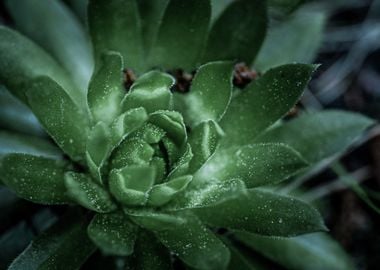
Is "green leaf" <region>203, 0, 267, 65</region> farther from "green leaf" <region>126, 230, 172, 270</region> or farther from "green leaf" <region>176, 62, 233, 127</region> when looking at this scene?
"green leaf" <region>126, 230, 172, 270</region>

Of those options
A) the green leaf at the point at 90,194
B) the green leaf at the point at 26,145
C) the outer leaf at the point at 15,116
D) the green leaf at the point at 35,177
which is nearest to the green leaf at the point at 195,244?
the green leaf at the point at 90,194

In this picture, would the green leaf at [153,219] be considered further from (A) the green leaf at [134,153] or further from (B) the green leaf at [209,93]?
(B) the green leaf at [209,93]

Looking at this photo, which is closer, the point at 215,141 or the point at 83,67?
the point at 215,141

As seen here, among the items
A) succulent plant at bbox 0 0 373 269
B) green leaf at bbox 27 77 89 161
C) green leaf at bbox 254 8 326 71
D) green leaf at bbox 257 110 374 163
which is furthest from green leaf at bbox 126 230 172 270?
green leaf at bbox 254 8 326 71

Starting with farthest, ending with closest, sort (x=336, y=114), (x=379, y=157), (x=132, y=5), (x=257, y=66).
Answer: (x=379, y=157) < (x=257, y=66) < (x=336, y=114) < (x=132, y=5)

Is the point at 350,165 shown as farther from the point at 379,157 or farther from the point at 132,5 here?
the point at 132,5

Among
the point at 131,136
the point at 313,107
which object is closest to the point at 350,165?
the point at 313,107

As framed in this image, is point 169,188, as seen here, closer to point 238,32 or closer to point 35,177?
point 35,177
